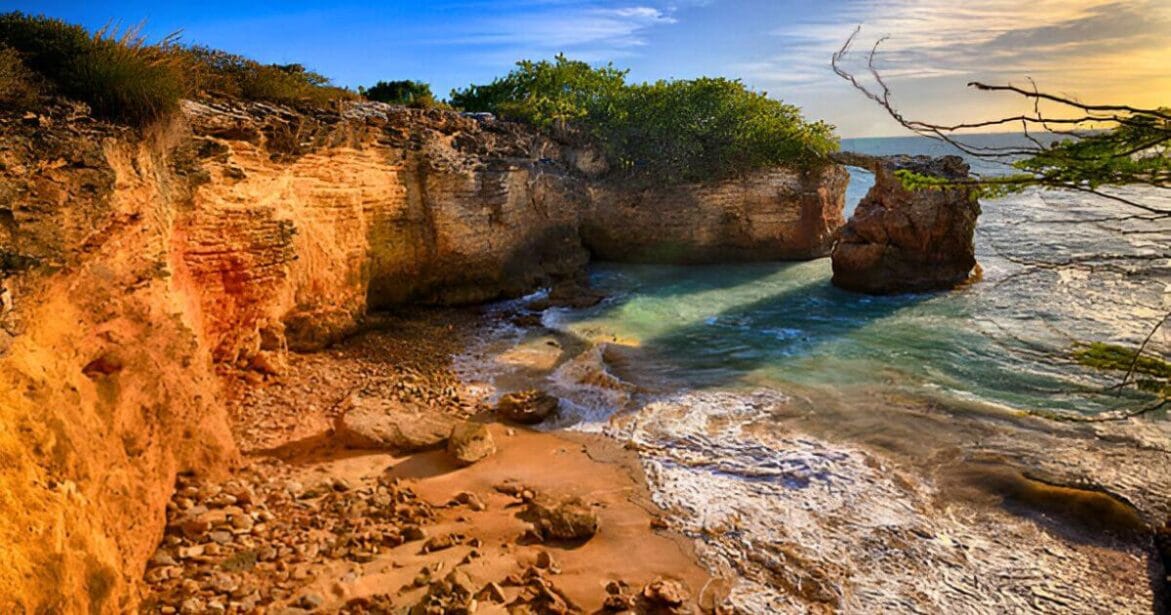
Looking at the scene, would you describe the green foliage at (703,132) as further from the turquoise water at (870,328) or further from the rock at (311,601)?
the rock at (311,601)

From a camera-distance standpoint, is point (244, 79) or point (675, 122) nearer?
point (244, 79)

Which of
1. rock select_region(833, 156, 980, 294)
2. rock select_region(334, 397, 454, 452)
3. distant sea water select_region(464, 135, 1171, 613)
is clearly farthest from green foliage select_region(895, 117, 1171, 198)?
rock select_region(833, 156, 980, 294)

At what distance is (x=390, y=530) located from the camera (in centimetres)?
660

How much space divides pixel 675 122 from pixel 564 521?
69.9ft

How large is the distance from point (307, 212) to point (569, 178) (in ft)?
41.5

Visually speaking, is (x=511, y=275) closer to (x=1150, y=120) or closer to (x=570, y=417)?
(x=570, y=417)

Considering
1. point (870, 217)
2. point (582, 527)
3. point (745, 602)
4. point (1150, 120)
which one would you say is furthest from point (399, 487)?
point (870, 217)

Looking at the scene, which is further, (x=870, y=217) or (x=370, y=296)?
(x=870, y=217)

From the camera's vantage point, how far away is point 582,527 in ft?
22.7

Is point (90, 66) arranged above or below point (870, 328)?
above

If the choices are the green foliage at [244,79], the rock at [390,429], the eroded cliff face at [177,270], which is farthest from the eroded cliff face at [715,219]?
the rock at [390,429]

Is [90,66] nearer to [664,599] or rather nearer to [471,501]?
[471,501]

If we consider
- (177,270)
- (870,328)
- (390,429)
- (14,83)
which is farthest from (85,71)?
(870,328)

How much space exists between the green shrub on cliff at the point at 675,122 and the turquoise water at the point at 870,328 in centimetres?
444
